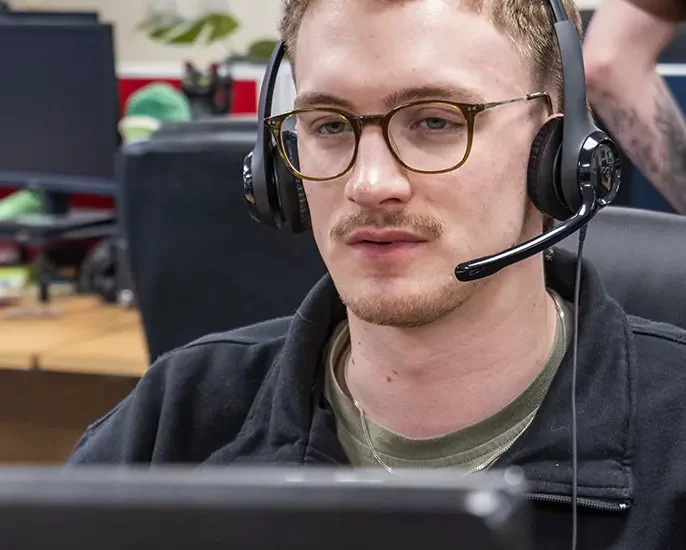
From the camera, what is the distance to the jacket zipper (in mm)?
919

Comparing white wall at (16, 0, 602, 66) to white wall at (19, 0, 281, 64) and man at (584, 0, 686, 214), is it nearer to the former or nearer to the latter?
white wall at (19, 0, 281, 64)

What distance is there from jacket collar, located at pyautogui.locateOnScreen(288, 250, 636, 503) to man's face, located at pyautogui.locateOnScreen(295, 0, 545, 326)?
0.37 ft

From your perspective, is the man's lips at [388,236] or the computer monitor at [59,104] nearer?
the man's lips at [388,236]

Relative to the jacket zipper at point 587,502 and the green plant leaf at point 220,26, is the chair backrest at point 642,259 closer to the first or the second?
the jacket zipper at point 587,502

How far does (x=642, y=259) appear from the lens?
3.80 ft

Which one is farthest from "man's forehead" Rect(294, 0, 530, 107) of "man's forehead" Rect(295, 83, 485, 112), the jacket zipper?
the jacket zipper

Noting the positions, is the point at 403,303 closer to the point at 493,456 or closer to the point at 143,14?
the point at 493,456

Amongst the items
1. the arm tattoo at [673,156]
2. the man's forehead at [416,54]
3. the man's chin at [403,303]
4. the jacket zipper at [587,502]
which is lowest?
the jacket zipper at [587,502]

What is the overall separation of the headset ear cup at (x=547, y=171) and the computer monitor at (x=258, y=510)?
68 cm

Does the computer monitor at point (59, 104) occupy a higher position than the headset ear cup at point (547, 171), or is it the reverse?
the headset ear cup at point (547, 171)

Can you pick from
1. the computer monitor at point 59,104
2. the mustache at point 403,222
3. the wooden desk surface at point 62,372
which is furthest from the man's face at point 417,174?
the computer monitor at point 59,104

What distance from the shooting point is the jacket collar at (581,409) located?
94 cm

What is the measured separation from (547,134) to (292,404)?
35 centimetres

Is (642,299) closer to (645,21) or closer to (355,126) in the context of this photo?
(355,126)
